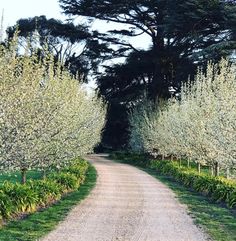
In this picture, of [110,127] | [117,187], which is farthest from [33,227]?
[110,127]

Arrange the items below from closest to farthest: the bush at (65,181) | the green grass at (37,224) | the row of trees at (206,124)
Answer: the green grass at (37,224) → the row of trees at (206,124) → the bush at (65,181)

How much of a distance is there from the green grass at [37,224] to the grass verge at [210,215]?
380cm

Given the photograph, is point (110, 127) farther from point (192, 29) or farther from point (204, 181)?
point (204, 181)

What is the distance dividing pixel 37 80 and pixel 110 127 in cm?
3871

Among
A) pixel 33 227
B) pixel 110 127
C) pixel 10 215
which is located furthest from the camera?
pixel 110 127

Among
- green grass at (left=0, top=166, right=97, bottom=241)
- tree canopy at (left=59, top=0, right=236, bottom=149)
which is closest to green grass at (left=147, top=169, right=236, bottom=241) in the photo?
green grass at (left=0, top=166, right=97, bottom=241)

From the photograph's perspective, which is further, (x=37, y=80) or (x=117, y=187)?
(x=117, y=187)

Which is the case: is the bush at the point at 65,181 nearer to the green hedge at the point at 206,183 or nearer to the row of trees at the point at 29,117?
the row of trees at the point at 29,117

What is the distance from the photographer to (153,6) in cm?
4106

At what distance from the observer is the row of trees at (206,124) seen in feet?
52.1

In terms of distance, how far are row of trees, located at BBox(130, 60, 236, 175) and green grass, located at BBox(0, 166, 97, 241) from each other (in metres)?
5.37

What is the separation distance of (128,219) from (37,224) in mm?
2511

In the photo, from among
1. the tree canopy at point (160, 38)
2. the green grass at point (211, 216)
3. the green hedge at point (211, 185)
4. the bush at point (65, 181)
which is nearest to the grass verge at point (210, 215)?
the green grass at point (211, 216)

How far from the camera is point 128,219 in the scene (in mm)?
13109
